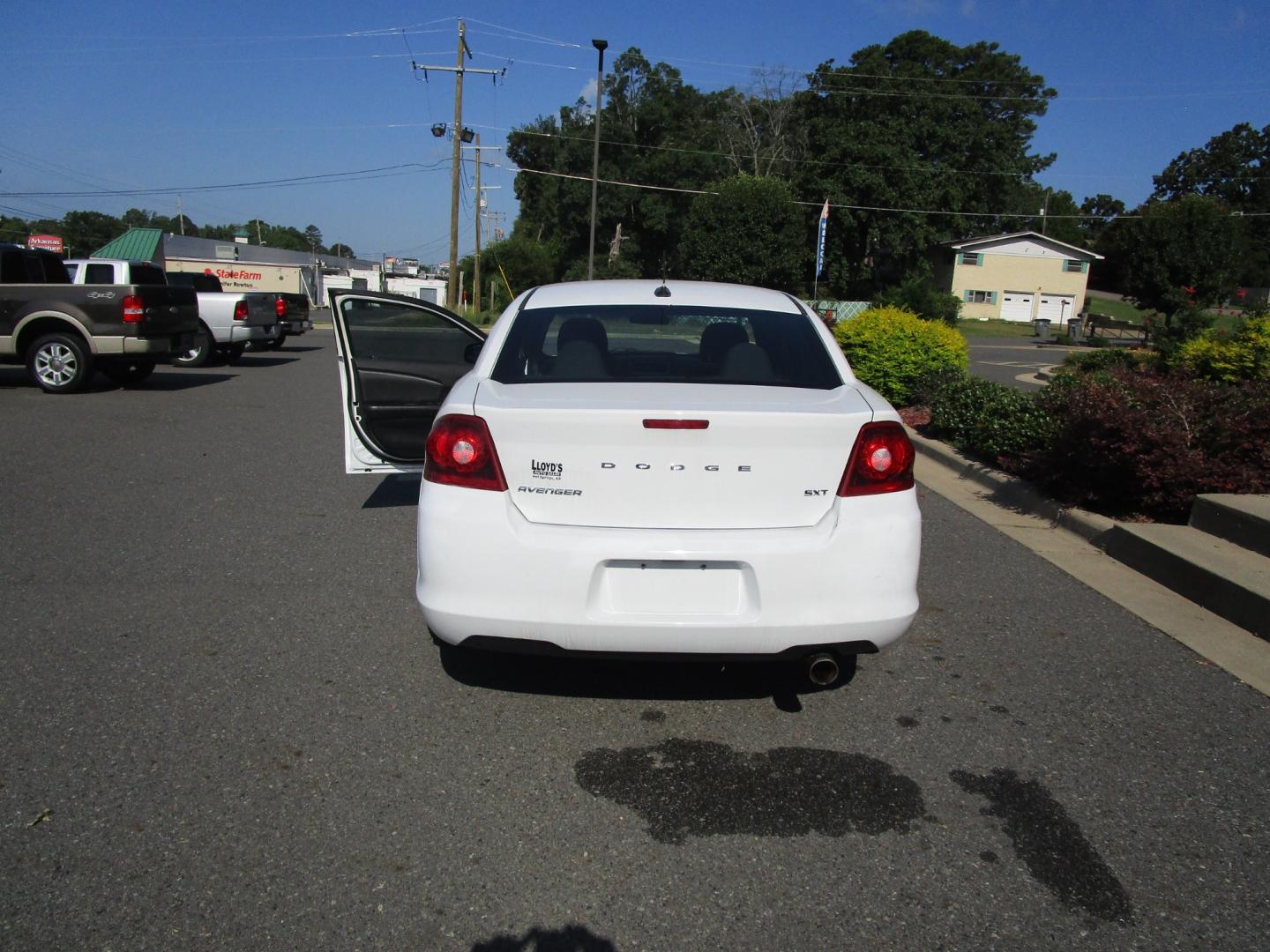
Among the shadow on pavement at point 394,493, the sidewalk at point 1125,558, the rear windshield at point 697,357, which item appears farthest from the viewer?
the shadow on pavement at point 394,493

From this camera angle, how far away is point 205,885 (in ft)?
8.48

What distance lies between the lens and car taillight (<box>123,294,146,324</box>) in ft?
41.1

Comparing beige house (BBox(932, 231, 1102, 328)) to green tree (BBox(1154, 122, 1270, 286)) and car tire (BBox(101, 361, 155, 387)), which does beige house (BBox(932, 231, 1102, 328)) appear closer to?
green tree (BBox(1154, 122, 1270, 286))

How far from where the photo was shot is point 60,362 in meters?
12.7

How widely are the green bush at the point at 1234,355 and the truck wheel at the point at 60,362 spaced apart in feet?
43.0

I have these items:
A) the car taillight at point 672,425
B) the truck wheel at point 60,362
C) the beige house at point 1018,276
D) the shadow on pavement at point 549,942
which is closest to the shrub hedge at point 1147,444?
the car taillight at point 672,425

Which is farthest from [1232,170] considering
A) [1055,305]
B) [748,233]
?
[748,233]

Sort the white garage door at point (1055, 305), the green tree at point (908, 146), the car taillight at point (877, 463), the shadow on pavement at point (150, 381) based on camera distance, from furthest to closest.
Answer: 1. the white garage door at point (1055, 305)
2. the green tree at point (908, 146)
3. the shadow on pavement at point (150, 381)
4. the car taillight at point (877, 463)

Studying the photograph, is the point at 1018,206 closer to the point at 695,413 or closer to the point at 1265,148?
the point at 1265,148

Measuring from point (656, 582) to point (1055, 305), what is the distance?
62918mm

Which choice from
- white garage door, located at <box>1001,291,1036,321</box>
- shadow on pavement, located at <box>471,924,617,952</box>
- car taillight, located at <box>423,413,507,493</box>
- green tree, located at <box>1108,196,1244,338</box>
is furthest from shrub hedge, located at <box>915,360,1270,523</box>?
white garage door, located at <box>1001,291,1036,321</box>

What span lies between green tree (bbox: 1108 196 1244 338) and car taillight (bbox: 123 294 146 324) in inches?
1333

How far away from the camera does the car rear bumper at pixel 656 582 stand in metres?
3.21

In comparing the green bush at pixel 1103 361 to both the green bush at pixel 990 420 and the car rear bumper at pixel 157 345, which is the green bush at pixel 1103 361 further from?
the car rear bumper at pixel 157 345
